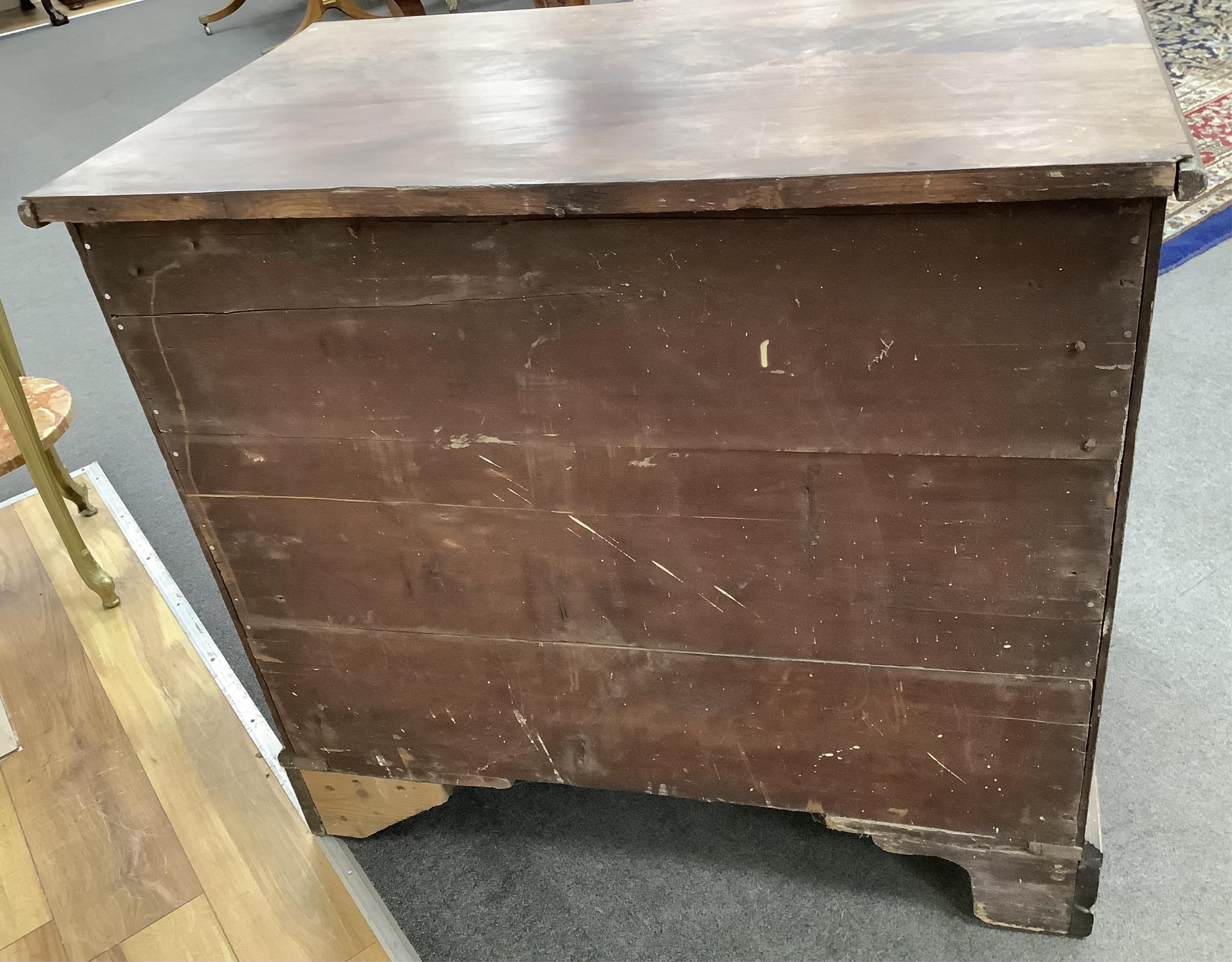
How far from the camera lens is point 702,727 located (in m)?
1.04

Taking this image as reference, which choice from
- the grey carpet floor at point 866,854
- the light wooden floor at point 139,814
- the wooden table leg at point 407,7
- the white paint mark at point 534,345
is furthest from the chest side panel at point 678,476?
the wooden table leg at point 407,7

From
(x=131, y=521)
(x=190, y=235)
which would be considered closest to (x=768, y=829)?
(x=190, y=235)

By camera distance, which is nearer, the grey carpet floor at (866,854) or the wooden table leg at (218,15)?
the grey carpet floor at (866,854)

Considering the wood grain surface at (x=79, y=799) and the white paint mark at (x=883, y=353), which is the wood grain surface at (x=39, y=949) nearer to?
the wood grain surface at (x=79, y=799)

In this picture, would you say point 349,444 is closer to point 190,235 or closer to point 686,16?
point 190,235

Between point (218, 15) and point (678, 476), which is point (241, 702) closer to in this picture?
point (678, 476)

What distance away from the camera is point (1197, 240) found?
7.49ft

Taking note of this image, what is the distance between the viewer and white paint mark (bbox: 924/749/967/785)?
994 millimetres

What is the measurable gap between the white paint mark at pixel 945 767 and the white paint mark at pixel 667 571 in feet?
0.98

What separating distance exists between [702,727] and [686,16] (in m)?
0.75

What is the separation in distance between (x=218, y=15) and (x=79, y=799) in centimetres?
407

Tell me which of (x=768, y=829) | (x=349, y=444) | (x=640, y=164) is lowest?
(x=768, y=829)

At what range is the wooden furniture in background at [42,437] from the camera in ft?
4.69

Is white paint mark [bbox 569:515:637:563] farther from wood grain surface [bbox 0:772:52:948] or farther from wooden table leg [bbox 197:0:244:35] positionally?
wooden table leg [bbox 197:0:244:35]
